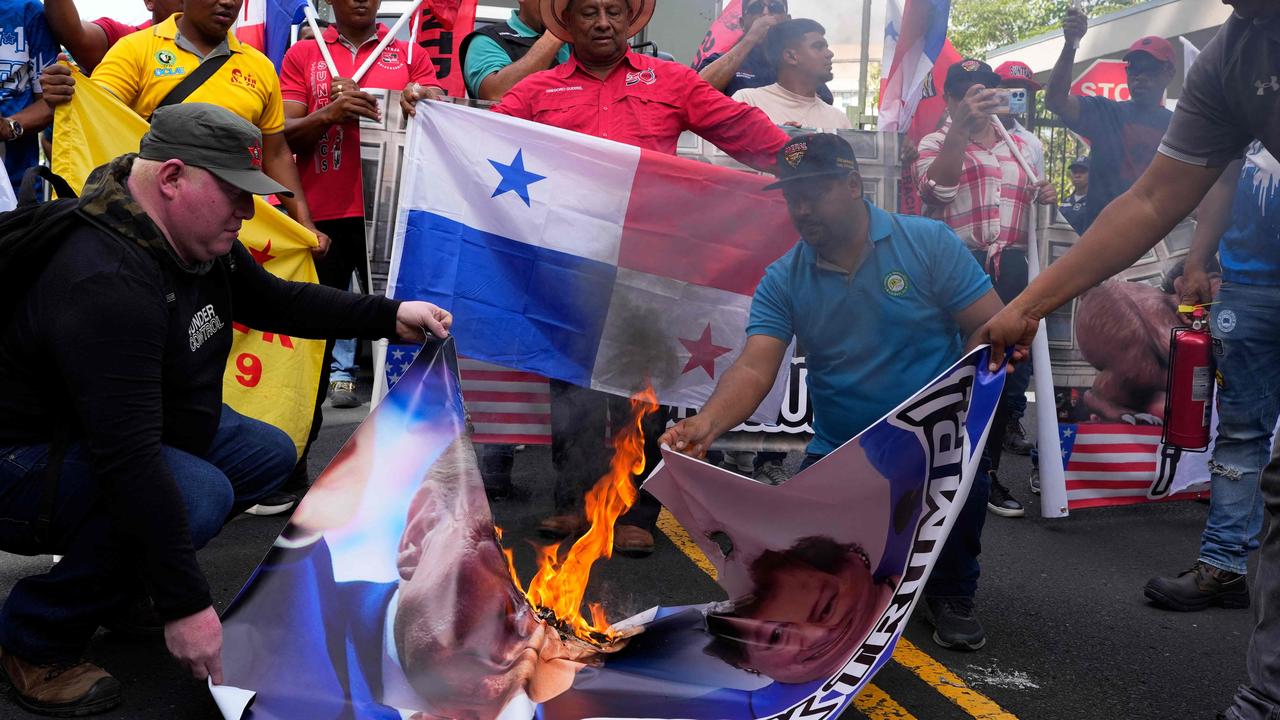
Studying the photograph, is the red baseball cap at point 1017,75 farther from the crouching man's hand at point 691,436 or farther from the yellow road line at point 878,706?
the yellow road line at point 878,706

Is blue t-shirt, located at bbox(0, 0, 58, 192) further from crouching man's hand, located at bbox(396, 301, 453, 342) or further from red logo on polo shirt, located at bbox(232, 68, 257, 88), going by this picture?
crouching man's hand, located at bbox(396, 301, 453, 342)

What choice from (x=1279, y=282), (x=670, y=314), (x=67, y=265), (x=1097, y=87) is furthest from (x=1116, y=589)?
(x=1097, y=87)

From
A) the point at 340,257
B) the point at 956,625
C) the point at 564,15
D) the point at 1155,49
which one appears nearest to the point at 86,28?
the point at 340,257

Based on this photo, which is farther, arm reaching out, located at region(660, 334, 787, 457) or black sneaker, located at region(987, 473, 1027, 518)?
black sneaker, located at region(987, 473, 1027, 518)

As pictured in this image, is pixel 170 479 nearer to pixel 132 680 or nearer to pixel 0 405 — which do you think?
pixel 0 405

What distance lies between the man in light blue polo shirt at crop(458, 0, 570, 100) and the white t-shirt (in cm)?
111

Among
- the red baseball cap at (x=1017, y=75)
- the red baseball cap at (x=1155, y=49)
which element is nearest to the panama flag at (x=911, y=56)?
the red baseball cap at (x=1017, y=75)

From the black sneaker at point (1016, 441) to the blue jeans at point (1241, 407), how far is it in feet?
7.68

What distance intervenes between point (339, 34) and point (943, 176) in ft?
10.4

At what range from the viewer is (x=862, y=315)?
352 centimetres

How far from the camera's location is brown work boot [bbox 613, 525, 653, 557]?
4.38 metres

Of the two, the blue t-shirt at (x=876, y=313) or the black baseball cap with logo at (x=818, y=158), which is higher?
the black baseball cap with logo at (x=818, y=158)

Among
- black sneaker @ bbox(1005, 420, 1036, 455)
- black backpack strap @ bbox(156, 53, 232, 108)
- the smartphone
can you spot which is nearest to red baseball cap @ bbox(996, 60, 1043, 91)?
the smartphone

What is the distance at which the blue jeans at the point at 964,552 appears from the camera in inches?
138
